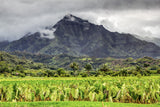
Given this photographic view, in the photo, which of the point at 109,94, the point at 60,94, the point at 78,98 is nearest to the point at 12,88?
the point at 60,94

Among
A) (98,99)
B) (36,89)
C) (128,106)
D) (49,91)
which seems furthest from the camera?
(36,89)

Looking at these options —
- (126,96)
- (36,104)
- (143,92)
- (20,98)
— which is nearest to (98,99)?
(126,96)

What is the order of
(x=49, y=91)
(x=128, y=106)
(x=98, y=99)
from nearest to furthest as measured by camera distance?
(x=128, y=106)
(x=98, y=99)
(x=49, y=91)

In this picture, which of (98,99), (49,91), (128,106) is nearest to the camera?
(128,106)

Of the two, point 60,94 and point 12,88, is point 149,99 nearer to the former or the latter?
point 60,94

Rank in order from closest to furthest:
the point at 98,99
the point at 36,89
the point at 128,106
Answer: the point at 128,106 → the point at 98,99 → the point at 36,89

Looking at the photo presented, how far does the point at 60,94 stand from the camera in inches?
755

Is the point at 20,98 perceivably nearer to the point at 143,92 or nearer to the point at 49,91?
the point at 49,91

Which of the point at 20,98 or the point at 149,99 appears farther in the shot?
the point at 20,98

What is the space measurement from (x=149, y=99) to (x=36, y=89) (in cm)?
1283

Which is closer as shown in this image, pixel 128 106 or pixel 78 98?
pixel 128 106

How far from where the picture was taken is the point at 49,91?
19.8m

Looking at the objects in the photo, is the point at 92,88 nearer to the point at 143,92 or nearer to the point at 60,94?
the point at 60,94

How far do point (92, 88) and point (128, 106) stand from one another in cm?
566
